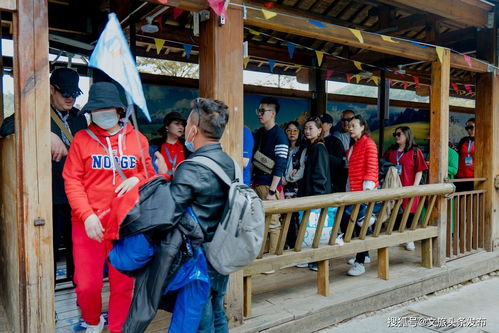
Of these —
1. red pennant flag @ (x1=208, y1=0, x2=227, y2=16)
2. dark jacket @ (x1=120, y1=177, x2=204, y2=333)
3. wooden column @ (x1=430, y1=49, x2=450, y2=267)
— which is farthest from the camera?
wooden column @ (x1=430, y1=49, x2=450, y2=267)

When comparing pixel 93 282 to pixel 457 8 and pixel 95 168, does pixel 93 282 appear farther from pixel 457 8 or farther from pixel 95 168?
pixel 457 8

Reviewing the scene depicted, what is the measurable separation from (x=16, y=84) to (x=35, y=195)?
0.63 m

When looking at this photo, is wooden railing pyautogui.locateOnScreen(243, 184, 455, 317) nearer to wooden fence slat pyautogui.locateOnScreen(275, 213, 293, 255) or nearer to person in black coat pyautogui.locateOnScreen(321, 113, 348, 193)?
wooden fence slat pyautogui.locateOnScreen(275, 213, 293, 255)

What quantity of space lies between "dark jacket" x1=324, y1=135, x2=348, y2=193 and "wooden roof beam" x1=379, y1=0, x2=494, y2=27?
169cm

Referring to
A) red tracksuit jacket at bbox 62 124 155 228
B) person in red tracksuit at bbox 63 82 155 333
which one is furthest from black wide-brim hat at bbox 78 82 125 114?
red tracksuit jacket at bbox 62 124 155 228

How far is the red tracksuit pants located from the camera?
8.38 ft

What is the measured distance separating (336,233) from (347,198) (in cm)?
37

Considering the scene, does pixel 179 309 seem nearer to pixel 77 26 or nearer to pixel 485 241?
pixel 77 26

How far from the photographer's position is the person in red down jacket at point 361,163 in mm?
4145

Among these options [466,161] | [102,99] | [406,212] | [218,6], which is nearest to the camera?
[102,99]

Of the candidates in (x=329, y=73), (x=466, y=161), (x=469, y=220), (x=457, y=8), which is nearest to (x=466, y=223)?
(x=469, y=220)

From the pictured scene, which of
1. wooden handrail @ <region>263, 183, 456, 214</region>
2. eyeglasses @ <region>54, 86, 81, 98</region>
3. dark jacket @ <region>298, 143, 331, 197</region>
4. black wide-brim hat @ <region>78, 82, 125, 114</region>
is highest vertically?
eyeglasses @ <region>54, 86, 81, 98</region>

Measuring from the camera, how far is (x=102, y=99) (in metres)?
2.49

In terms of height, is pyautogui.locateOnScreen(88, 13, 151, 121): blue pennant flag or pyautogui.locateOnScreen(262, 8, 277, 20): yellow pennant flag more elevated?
pyautogui.locateOnScreen(262, 8, 277, 20): yellow pennant flag
